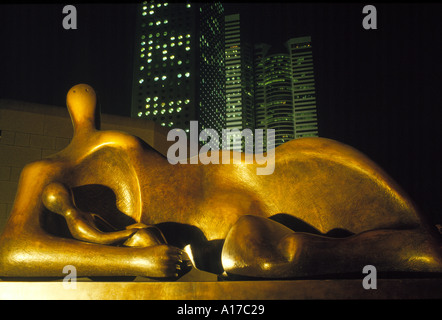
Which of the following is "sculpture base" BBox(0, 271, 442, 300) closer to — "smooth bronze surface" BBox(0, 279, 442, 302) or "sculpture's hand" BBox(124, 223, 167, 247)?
"smooth bronze surface" BBox(0, 279, 442, 302)

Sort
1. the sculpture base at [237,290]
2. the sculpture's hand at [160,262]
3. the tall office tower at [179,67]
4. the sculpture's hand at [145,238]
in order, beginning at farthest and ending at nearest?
the tall office tower at [179,67] < the sculpture's hand at [145,238] < the sculpture's hand at [160,262] < the sculpture base at [237,290]

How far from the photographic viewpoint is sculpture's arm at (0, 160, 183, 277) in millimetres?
1985

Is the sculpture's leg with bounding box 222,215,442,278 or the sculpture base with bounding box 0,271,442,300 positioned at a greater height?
the sculpture's leg with bounding box 222,215,442,278

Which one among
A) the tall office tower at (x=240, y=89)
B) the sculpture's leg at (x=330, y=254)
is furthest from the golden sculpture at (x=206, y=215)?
the tall office tower at (x=240, y=89)

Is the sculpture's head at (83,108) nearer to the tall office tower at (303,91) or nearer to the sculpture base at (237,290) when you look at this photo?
the sculpture base at (237,290)

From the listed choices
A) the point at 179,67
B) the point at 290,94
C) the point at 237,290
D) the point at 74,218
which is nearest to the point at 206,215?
the point at 237,290

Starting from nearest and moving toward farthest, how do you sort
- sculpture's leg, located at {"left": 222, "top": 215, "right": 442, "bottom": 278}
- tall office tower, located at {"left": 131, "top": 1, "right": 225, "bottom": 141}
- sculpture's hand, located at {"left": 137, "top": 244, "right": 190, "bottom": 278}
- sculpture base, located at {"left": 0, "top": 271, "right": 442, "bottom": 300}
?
sculpture base, located at {"left": 0, "top": 271, "right": 442, "bottom": 300}
sculpture's leg, located at {"left": 222, "top": 215, "right": 442, "bottom": 278}
sculpture's hand, located at {"left": 137, "top": 244, "right": 190, "bottom": 278}
tall office tower, located at {"left": 131, "top": 1, "right": 225, "bottom": 141}

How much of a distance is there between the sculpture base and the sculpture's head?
1.42 metres

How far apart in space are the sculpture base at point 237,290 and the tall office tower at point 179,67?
33.5m

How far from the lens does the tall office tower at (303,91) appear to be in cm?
2530

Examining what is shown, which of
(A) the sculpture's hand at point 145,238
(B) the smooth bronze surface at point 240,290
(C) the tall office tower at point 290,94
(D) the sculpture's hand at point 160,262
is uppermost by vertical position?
(C) the tall office tower at point 290,94

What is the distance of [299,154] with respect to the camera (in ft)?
7.80

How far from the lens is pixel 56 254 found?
2154mm

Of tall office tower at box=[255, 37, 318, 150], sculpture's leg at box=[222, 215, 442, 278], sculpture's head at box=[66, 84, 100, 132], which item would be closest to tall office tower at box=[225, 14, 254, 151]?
tall office tower at box=[255, 37, 318, 150]
